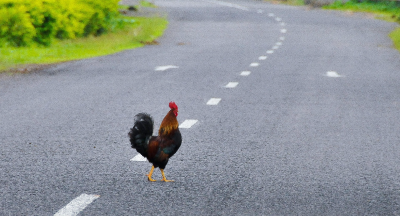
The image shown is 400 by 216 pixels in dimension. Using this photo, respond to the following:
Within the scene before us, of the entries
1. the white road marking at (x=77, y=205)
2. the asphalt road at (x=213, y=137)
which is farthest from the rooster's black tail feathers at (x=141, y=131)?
the white road marking at (x=77, y=205)

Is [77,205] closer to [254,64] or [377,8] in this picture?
[254,64]

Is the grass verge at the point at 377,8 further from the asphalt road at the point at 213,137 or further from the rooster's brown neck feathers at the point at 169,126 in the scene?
the rooster's brown neck feathers at the point at 169,126

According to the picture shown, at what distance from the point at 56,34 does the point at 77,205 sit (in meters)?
19.7

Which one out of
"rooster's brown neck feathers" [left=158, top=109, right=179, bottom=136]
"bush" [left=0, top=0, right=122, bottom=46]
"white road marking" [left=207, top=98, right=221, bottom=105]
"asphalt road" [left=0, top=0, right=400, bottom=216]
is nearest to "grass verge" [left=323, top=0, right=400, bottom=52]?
"bush" [left=0, top=0, right=122, bottom=46]

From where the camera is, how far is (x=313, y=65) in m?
18.3

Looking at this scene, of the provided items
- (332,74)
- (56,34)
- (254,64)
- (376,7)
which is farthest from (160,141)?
(376,7)

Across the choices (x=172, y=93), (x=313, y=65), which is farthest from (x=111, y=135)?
(x=313, y=65)

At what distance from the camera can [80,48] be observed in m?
22.6

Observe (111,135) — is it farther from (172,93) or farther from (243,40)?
(243,40)

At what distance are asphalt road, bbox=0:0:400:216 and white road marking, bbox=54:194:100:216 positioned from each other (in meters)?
0.04

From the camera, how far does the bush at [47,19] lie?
20672 millimetres

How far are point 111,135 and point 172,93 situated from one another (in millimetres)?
4119

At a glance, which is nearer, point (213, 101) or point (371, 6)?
point (213, 101)

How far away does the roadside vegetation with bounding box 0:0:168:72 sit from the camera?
19.4 m
